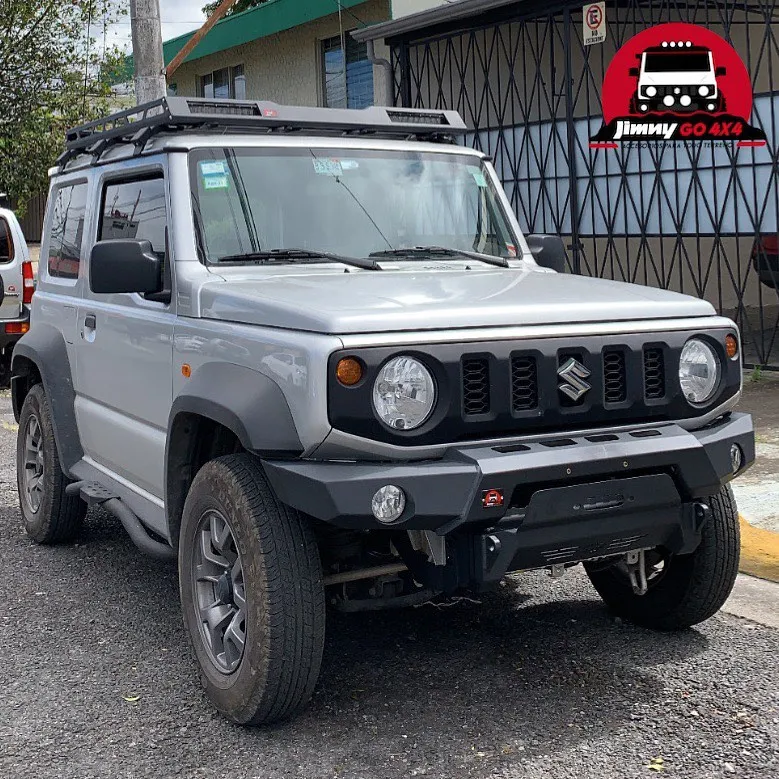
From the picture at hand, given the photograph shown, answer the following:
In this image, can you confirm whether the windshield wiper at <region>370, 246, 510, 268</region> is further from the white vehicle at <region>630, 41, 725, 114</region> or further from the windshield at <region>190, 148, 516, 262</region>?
the white vehicle at <region>630, 41, 725, 114</region>

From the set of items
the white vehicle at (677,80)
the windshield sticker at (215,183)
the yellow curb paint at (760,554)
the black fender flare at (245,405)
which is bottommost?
the yellow curb paint at (760,554)

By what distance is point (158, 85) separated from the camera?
11.7 m

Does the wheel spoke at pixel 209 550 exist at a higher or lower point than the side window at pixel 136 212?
lower

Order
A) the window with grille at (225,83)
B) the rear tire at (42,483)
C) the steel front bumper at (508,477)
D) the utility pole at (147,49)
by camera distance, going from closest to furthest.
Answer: the steel front bumper at (508,477) → the rear tire at (42,483) → the utility pole at (147,49) → the window with grille at (225,83)

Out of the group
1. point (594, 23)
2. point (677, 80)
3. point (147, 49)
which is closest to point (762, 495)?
point (594, 23)

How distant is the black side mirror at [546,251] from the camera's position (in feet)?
17.4

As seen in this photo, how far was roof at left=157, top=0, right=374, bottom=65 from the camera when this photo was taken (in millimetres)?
15828

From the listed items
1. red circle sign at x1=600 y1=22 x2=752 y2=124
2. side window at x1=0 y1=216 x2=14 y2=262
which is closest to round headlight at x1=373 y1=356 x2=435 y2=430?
red circle sign at x1=600 y1=22 x2=752 y2=124

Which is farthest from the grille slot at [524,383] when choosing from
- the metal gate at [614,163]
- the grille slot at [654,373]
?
the metal gate at [614,163]

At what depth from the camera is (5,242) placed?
41.2 feet

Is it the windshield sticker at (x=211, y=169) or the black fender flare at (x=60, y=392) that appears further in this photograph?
the black fender flare at (x=60, y=392)

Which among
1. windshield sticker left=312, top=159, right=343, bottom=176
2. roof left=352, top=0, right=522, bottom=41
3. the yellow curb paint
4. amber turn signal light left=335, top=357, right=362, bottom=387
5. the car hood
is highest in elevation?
roof left=352, top=0, right=522, bottom=41

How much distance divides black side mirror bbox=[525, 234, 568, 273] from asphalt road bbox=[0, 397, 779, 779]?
146 cm

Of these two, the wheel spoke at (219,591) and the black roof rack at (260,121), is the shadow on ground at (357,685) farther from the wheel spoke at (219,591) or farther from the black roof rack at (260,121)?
the black roof rack at (260,121)
